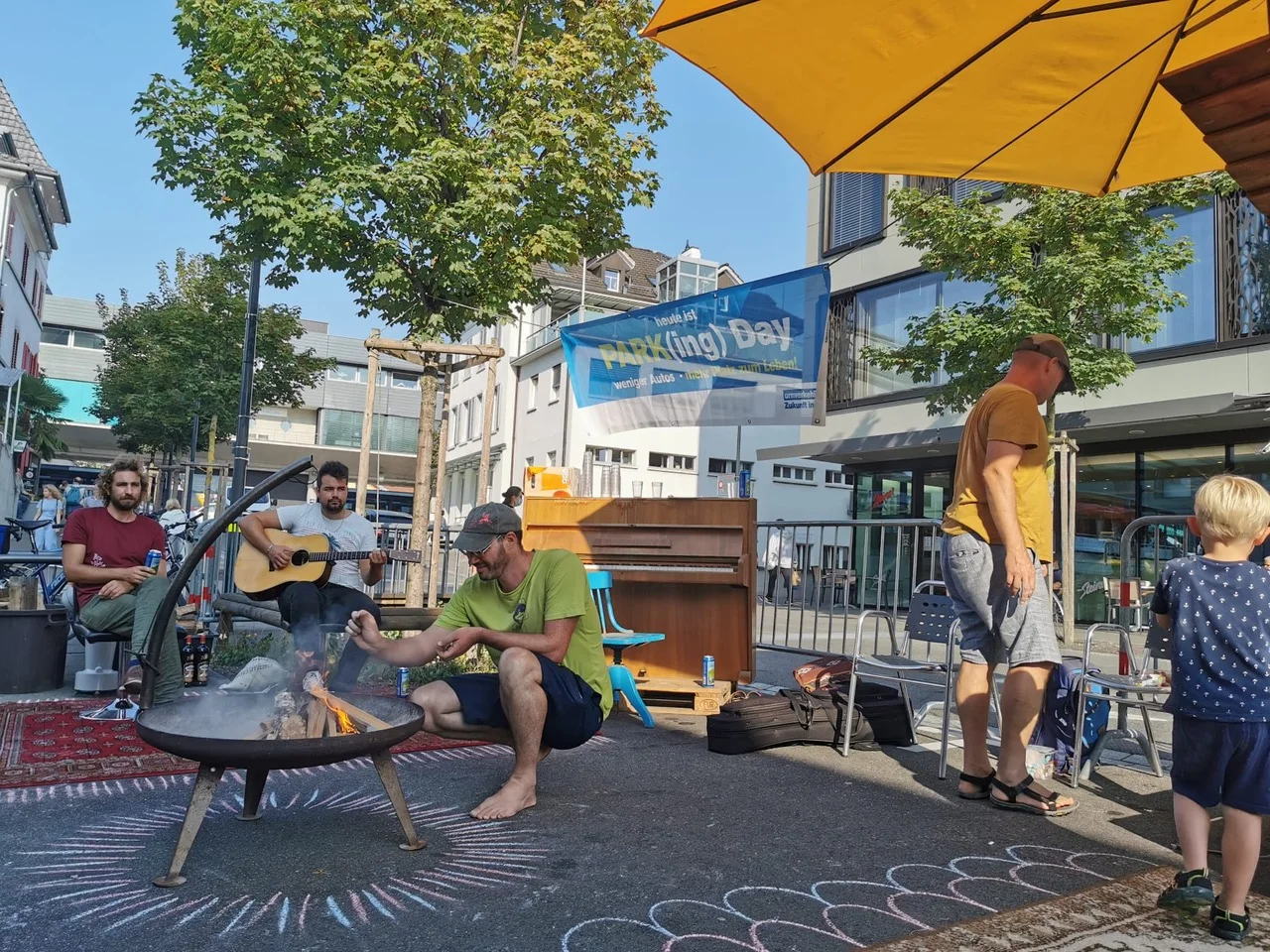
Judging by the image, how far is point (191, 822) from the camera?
118 inches

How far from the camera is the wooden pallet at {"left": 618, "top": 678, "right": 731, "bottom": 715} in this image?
21.4ft

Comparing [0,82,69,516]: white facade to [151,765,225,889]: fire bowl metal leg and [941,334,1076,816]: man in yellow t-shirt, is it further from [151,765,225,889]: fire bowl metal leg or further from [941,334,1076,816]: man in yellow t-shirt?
[941,334,1076,816]: man in yellow t-shirt

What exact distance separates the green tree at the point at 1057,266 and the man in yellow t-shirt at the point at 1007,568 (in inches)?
314

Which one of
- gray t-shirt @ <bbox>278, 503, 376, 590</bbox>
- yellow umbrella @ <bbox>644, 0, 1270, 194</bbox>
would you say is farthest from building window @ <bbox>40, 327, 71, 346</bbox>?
yellow umbrella @ <bbox>644, 0, 1270, 194</bbox>

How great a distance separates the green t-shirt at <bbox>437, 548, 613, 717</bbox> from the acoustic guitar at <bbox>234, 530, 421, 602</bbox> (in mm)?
2291

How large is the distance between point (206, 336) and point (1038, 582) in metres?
25.4

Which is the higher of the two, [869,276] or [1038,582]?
[869,276]

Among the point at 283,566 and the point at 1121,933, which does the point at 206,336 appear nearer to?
the point at 283,566

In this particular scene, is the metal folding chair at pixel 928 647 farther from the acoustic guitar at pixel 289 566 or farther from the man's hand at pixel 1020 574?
the acoustic guitar at pixel 289 566

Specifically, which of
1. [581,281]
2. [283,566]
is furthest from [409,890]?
[581,281]

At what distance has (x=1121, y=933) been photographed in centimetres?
275

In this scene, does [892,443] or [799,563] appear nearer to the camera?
[799,563]

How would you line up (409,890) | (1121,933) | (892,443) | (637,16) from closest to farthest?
1. (1121,933)
2. (409,890)
3. (637,16)
4. (892,443)

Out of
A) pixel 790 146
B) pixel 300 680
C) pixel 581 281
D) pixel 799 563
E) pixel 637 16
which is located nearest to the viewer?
pixel 300 680
